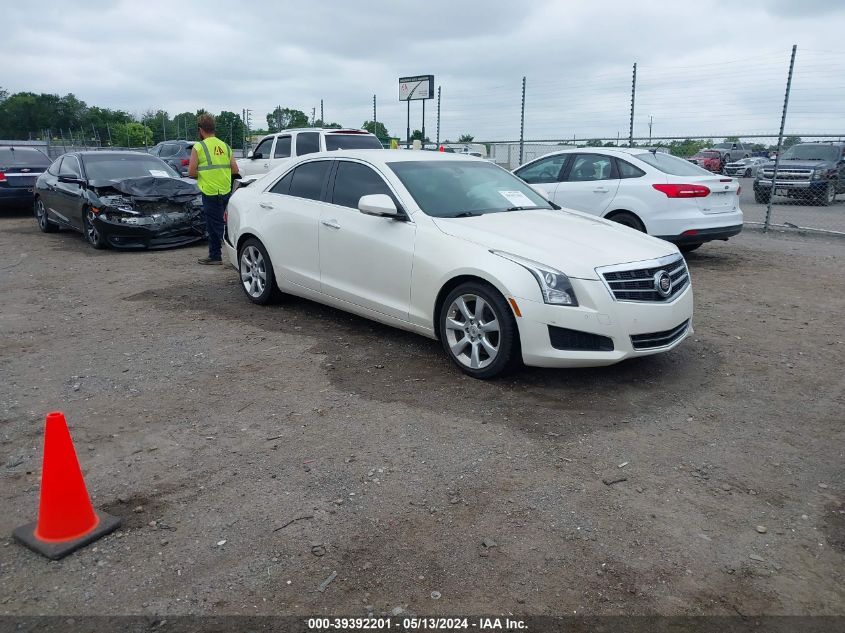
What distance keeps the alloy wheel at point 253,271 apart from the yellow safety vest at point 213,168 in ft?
7.41

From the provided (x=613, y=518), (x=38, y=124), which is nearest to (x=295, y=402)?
(x=613, y=518)

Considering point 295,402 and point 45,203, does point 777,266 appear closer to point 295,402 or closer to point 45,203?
point 295,402

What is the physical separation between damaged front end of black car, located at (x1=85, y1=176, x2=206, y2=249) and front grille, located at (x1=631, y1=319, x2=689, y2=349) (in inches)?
317

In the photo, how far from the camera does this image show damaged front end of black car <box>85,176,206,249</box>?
10273mm

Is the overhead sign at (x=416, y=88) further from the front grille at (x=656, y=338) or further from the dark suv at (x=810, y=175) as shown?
the front grille at (x=656, y=338)

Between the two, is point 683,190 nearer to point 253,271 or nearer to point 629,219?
point 629,219

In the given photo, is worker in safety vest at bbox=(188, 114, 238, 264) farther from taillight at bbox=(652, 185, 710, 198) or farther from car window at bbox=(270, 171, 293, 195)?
taillight at bbox=(652, 185, 710, 198)

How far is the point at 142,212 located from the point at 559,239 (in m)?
7.54

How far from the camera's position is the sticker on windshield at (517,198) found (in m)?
6.05

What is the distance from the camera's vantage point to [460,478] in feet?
12.0

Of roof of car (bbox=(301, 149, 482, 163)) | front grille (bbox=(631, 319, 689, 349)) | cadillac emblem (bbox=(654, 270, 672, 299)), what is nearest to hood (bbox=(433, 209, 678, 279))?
cadillac emblem (bbox=(654, 270, 672, 299))

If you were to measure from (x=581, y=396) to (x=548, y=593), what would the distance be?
2180mm

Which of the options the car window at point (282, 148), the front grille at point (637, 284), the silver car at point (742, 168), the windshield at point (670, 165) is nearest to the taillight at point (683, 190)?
the windshield at point (670, 165)

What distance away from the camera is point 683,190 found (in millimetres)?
8992
